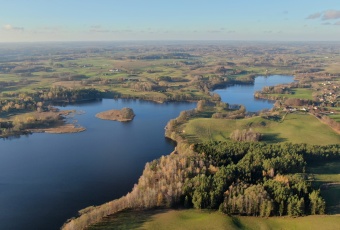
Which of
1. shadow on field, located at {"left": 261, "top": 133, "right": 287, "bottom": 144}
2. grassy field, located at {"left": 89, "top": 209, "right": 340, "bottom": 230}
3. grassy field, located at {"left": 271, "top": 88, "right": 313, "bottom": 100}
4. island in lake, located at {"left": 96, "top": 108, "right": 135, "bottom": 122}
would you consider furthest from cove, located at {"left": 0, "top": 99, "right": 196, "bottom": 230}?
grassy field, located at {"left": 271, "top": 88, "right": 313, "bottom": 100}

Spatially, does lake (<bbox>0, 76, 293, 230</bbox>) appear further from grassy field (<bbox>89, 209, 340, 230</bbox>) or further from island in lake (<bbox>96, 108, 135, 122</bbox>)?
grassy field (<bbox>89, 209, 340, 230</bbox>)

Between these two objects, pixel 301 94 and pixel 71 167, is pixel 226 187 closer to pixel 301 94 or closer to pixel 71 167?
pixel 71 167

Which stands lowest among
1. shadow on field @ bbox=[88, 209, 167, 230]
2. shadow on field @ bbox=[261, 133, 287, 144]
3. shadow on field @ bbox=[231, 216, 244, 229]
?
shadow on field @ bbox=[231, 216, 244, 229]

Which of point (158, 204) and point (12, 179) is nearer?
point (158, 204)

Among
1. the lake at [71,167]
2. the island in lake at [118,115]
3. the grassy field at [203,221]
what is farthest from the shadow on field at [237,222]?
the island in lake at [118,115]

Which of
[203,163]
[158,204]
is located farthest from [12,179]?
[203,163]

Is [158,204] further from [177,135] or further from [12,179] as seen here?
[177,135]

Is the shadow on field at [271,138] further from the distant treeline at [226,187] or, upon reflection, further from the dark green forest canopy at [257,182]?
the distant treeline at [226,187]
